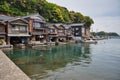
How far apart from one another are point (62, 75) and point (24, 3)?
5079cm

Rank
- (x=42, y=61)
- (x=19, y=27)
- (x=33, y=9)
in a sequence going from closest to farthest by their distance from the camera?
(x=42, y=61), (x=19, y=27), (x=33, y=9)

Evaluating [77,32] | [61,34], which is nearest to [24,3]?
[61,34]

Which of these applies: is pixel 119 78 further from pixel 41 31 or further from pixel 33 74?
pixel 41 31

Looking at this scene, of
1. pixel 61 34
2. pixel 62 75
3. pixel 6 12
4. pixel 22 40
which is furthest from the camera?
pixel 61 34

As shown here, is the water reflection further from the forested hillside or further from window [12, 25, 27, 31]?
the forested hillside

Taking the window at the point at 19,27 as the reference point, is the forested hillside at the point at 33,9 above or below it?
above

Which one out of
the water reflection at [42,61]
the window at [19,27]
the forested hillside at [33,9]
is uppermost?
the forested hillside at [33,9]

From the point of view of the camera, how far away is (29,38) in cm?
4094

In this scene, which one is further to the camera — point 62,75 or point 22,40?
point 22,40

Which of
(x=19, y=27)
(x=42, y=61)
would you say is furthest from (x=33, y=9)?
(x=42, y=61)

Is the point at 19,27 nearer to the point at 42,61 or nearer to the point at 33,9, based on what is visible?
the point at 42,61

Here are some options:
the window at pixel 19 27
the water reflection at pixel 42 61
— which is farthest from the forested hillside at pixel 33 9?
the water reflection at pixel 42 61

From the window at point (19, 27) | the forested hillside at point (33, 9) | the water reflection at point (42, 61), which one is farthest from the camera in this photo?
the forested hillside at point (33, 9)

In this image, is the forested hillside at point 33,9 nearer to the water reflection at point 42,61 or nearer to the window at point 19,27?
the window at point 19,27
